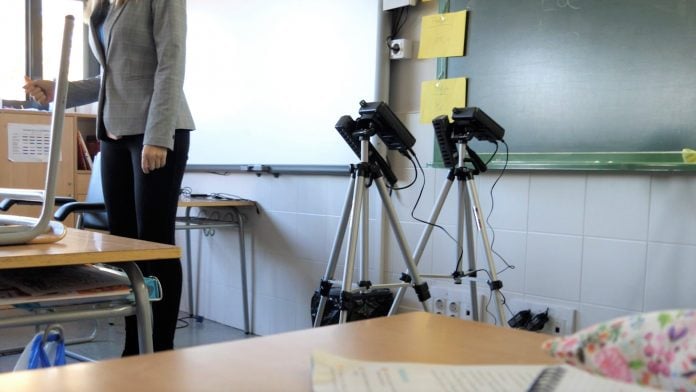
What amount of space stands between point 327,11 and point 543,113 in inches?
47.7

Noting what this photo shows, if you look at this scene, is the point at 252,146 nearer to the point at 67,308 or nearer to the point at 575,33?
the point at 575,33

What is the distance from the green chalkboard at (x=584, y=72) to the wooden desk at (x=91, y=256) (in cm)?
148

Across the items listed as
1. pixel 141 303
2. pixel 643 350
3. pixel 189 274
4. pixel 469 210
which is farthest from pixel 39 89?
pixel 189 274

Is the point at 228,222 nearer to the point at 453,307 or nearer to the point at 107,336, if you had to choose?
the point at 107,336

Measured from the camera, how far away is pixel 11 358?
9.31 feet

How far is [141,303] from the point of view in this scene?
49.9 inches

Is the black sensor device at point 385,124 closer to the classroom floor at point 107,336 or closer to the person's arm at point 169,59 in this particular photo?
the person's arm at point 169,59

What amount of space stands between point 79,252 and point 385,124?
1.22 meters

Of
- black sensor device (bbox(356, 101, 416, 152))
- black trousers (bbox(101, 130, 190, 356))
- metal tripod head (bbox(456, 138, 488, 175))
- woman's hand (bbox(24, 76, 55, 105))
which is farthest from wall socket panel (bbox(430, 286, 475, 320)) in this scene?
woman's hand (bbox(24, 76, 55, 105))

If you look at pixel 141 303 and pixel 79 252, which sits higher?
pixel 79 252

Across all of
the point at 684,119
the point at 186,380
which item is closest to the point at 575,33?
the point at 684,119

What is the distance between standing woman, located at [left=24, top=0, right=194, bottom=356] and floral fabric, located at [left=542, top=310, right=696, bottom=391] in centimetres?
166

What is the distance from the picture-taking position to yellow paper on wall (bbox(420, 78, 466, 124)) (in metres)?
2.46

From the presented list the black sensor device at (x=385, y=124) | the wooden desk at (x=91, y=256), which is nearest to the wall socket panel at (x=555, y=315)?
the black sensor device at (x=385, y=124)
